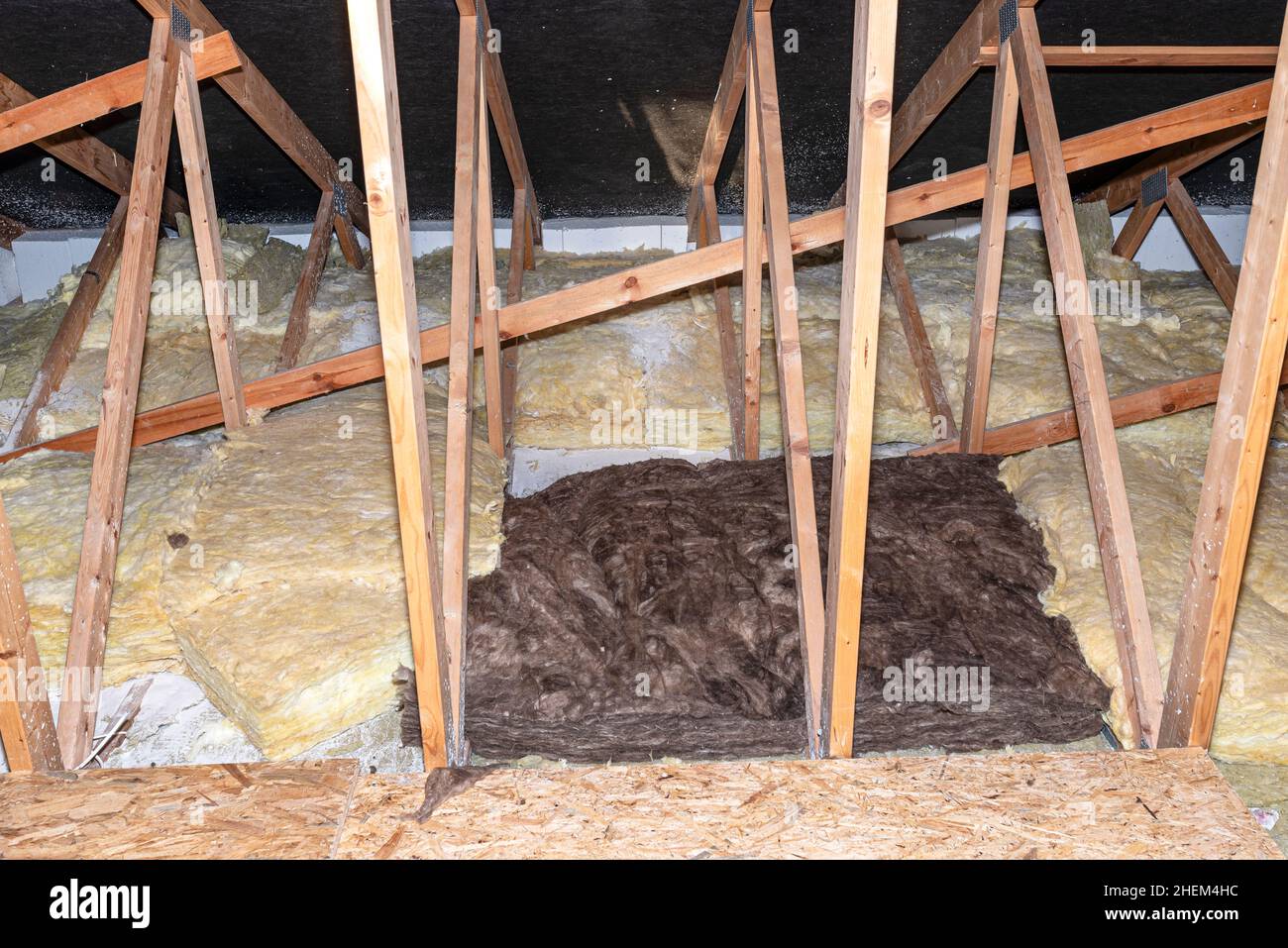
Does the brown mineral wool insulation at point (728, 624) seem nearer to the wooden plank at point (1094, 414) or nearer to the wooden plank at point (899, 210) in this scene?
the wooden plank at point (1094, 414)

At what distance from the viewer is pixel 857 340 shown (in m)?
2.46

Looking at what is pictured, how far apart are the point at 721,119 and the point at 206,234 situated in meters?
2.34

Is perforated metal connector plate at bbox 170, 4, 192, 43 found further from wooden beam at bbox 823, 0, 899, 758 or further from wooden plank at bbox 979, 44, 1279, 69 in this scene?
wooden plank at bbox 979, 44, 1279, 69

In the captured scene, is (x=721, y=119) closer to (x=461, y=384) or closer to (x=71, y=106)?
(x=461, y=384)

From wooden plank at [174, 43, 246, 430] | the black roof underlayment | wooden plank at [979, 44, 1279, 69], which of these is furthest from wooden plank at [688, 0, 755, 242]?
wooden plank at [174, 43, 246, 430]

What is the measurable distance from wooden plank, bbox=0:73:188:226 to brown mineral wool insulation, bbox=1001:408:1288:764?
4.14 m

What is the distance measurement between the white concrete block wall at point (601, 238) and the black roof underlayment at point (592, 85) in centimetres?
18

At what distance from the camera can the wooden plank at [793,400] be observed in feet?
10.3

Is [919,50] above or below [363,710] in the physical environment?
above

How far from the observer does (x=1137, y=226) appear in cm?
639
